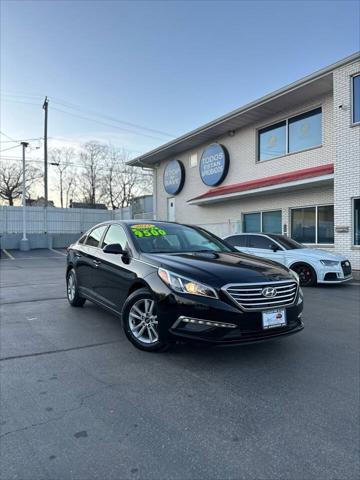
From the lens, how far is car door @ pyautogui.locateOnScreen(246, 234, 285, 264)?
9.94m

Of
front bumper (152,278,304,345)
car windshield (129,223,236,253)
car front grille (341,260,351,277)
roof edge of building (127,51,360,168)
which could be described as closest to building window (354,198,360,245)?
car front grille (341,260,351,277)

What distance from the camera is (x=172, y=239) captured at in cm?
512

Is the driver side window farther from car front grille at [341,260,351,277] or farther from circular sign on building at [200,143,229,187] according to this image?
circular sign on building at [200,143,229,187]

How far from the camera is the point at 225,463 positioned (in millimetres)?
2262

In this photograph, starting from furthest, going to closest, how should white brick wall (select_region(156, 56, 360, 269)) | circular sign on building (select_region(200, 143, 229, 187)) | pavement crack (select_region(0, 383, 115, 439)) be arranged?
circular sign on building (select_region(200, 143, 229, 187)) < white brick wall (select_region(156, 56, 360, 269)) < pavement crack (select_region(0, 383, 115, 439))

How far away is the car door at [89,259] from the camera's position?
570 cm

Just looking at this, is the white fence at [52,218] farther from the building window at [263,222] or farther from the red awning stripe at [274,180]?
the building window at [263,222]

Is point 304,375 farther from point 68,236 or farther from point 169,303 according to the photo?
point 68,236

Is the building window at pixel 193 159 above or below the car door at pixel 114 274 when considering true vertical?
above

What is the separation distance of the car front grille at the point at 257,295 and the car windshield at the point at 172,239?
1.29 meters

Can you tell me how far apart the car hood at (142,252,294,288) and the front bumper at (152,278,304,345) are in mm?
231

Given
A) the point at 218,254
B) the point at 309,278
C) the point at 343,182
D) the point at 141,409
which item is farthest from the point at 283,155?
the point at 141,409

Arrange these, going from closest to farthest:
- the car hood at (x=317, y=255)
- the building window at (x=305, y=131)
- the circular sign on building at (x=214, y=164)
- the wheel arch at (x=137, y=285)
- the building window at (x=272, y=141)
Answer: the wheel arch at (x=137, y=285), the car hood at (x=317, y=255), the building window at (x=305, y=131), the building window at (x=272, y=141), the circular sign on building at (x=214, y=164)

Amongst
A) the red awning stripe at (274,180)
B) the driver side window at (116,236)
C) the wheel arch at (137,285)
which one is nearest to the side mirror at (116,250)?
the driver side window at (116,236)
